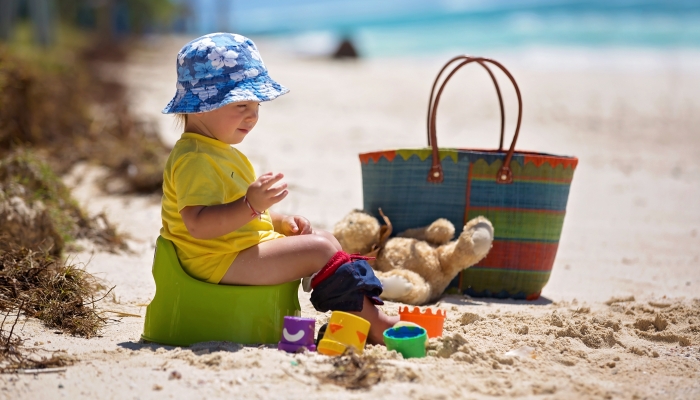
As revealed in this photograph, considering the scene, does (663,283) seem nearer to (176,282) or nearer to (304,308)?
(304,308)

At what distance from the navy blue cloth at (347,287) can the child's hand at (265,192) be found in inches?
15.9

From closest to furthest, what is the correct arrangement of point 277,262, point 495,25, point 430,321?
point 277,262, point 430,321, point 495,25

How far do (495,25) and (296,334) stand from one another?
39097 millimetres

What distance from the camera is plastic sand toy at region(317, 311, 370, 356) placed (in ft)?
8.01

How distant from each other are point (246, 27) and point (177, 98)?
69.6m

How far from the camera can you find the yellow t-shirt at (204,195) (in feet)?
8.16

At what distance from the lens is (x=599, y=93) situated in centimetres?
1284

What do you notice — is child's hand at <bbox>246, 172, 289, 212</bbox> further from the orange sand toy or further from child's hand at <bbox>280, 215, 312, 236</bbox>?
the orange sand toy

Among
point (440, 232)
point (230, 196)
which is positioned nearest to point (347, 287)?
point (230, 196)

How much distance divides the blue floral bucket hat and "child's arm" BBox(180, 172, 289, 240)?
35 centimetres

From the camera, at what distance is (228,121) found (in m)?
2.63

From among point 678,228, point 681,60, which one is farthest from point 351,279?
point 681,60

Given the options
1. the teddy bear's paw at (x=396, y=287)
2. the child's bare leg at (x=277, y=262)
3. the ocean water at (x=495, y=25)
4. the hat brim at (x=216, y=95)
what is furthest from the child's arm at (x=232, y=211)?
the ocean water at (x=495, y=25)

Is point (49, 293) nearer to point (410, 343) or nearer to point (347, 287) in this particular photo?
point (347, 287)
